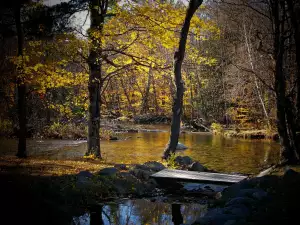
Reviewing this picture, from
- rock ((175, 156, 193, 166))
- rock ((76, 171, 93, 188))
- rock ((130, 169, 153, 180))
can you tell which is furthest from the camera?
rock ((175, 156, 193, 166))

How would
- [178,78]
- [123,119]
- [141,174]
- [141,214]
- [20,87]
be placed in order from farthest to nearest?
1. [123,119]
2. [178,78]
3. [20,87]
4. [141,174]
5. [141,214]

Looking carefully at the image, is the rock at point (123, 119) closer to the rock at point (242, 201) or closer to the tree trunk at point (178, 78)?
the tree trunk at point (178, 78)

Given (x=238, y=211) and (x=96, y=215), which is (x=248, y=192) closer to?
(x=238, y=211)

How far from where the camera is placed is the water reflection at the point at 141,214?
628 centimetres

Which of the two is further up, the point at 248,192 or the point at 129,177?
the point at 248,192

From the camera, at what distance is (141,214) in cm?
672

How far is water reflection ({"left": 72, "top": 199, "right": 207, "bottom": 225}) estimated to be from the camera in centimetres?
628

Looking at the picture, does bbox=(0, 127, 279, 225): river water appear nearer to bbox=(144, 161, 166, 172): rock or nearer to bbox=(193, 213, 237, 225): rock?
bbox=(193, 213, 237, 225): rock

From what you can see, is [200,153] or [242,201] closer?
[242,201]

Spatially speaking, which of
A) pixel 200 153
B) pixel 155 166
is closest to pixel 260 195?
pixel 155 166

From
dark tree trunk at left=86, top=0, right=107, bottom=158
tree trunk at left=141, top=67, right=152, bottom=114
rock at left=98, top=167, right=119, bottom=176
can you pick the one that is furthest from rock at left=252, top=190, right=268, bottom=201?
tree trunk at left=141, top=67, right=152, bottom=114

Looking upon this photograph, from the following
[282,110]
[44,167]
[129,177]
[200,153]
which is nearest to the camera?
[282,110]

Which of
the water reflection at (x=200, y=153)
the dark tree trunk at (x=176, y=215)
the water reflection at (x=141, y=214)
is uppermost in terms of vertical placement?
the water reflection at (x=200, y=153)

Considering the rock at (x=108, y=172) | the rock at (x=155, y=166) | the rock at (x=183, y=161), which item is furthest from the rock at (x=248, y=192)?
the rock at (x=183, y=161)
